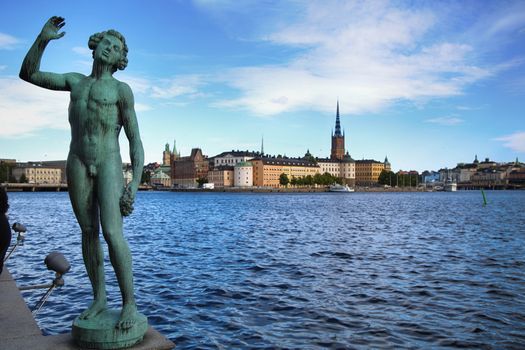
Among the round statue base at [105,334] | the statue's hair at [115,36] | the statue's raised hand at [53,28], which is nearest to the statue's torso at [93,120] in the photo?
the statue's hair at [115,36]

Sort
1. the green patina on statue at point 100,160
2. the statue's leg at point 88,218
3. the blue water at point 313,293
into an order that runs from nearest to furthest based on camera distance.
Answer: the green patina on statue at point 100,160 < the statue's leg at point 88,218 < the blue water at point 313,293

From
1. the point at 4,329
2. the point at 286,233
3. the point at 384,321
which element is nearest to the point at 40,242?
the point at 286,233

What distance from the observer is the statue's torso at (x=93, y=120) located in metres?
5.15

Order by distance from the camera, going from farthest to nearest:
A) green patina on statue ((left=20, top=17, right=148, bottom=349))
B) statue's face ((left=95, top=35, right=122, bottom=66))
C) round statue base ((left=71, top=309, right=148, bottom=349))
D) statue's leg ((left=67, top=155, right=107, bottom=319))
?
1. statue's face ((left=95, top=35, right=122, bottom=66))
2. statue's leg ((left=67, top=155, right=107, bottom=319))
3. green patina on statue ((left=20, top=17, right=148, bottom=349))
4. round statue base ((left=71, top=309, right=148, bottom=349))

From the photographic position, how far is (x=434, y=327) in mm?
10930

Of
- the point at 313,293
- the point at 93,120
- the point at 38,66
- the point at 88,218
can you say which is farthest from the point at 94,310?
the point at 313,293

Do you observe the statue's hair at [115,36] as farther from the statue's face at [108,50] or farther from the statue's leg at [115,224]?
the statue's leg at [115,224]

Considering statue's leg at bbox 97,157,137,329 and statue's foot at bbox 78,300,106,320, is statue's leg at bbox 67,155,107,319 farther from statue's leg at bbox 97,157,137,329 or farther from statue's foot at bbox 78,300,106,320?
statue's leg at bbox 97,157,137,329

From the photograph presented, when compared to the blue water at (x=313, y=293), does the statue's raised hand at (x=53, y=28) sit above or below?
above

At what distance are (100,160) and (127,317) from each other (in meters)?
1.58


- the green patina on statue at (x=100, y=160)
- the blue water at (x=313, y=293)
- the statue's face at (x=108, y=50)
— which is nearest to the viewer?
the green patina on statue at (x=100, y=160)

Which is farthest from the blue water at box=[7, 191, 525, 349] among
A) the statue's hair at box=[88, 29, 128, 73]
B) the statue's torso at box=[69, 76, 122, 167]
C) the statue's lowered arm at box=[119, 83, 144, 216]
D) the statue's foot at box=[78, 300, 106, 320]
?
the statue's hair at box=[88, 29, 128, 73]

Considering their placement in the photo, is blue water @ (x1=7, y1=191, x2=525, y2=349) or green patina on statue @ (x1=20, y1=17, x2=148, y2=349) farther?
blue water @ (x1=7, y1=191, x2=525, y2=349)

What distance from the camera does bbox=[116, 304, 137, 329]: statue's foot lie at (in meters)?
5.00
